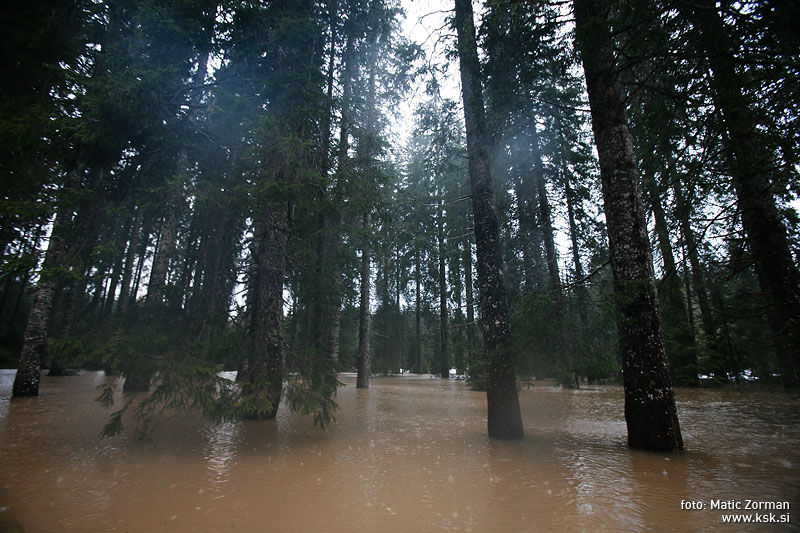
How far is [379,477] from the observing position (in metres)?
4.40

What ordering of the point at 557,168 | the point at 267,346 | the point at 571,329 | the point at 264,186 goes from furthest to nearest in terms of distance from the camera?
the point at 557,168, the point at 267,346, the point at 264,186, the point at 571,329

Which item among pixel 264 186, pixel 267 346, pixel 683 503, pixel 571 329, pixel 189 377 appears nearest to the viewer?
pixel 683 503

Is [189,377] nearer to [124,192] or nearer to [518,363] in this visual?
[124,192]

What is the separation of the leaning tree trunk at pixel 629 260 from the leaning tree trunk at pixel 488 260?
191cm

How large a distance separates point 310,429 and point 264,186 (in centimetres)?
510

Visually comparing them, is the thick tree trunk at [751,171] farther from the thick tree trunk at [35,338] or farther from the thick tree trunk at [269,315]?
the thick tree trunk at [35,338]

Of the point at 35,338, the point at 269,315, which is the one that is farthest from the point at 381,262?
the point at 35,338

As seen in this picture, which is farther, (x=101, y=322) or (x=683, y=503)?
(x=101, y=322)

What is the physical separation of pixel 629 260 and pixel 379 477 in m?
5.13

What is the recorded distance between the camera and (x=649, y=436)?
5371 millimetres

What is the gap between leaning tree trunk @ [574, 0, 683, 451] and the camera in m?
5.36

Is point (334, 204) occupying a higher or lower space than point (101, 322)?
higher

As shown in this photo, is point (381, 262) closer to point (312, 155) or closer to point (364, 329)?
point (312, 155)

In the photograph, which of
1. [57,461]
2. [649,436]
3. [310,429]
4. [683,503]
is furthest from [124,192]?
[649,436]
